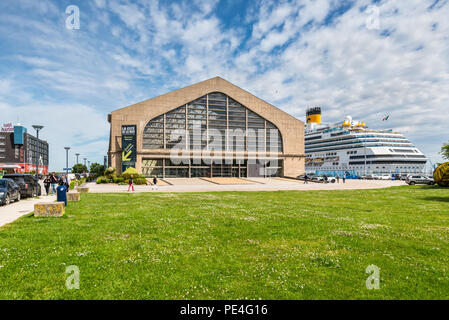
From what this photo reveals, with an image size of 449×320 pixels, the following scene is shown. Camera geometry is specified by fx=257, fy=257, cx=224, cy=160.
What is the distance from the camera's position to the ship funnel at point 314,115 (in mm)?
110500

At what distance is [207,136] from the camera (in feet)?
202

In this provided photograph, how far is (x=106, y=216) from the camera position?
11.2 m

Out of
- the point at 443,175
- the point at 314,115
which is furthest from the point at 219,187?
the point at 314,115

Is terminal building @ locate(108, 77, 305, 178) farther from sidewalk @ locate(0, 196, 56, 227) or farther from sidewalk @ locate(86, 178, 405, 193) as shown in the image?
sidewalk @ locate(0, 196, 56, 227)

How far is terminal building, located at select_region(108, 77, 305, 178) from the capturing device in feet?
186

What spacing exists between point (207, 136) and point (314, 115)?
67.2 m

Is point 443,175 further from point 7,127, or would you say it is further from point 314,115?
point 7,127

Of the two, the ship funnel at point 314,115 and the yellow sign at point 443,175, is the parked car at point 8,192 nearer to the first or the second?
the yellow sign at point 443,175

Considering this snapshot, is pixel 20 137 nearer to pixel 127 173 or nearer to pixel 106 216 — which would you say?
pixel 127 173

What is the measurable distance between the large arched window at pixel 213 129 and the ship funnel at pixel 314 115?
1972 inches

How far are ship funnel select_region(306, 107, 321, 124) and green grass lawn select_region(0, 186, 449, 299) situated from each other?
107194mm

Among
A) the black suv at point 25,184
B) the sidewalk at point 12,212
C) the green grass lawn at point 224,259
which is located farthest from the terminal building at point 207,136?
the green grass lawn at point 224,259
